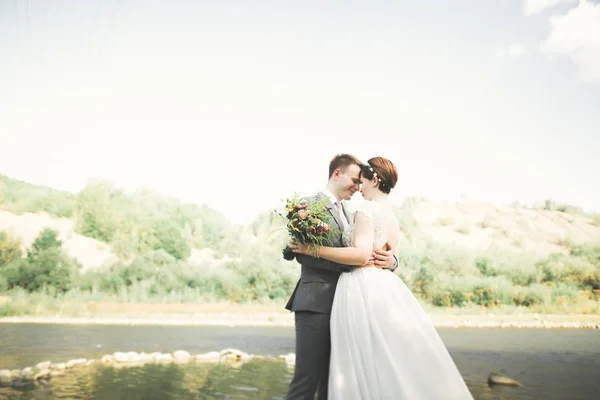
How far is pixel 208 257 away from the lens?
28.3 metres

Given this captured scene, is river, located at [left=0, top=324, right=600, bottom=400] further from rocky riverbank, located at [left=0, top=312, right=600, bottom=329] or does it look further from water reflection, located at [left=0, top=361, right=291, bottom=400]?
rocky riverbank, located at [left=0, top=312, right=600, bottom=329]

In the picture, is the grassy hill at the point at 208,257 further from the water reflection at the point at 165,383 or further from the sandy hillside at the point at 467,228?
the water reflection at the point at 165,383

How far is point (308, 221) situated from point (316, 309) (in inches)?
19.2

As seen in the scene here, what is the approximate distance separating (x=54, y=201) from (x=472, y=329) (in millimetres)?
23966

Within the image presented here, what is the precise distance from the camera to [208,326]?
51.3ft

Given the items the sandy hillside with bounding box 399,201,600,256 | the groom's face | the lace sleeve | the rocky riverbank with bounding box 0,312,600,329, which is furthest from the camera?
the sandy hillside with bounding box 399,201,600,256

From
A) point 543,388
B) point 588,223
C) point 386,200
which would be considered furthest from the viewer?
point 588,223

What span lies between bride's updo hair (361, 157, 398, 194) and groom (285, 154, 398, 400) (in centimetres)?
24

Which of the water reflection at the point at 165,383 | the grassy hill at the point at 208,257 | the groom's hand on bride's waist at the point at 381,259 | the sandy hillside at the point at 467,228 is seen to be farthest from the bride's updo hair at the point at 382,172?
the sandy hillside at the point at 467,228

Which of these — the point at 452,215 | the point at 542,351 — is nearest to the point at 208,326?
the point at 542,351

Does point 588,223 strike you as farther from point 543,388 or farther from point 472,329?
point 543,388

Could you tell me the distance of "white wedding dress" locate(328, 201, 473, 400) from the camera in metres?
2.63

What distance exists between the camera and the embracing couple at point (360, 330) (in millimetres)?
2652

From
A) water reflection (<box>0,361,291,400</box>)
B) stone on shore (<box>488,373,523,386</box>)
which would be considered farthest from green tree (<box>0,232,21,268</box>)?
stone on shore (<box>488,373,523,386</box>)
